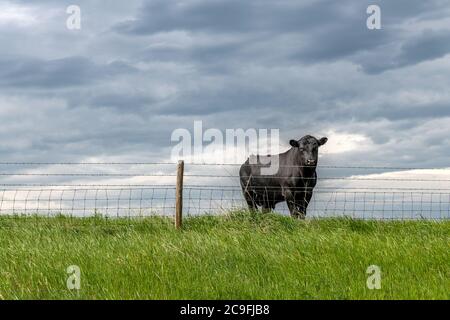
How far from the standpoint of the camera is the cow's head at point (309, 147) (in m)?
18.3

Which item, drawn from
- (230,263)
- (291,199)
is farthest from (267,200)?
(230,263)

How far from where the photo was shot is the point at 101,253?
1077 centimetres

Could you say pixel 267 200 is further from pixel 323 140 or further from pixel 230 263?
pixel 230 263

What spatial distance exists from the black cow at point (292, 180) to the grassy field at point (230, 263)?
4293mm

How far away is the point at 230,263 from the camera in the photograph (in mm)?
9984

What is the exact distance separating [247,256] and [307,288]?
2.01 metres

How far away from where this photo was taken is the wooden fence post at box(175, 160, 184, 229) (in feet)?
49.2
